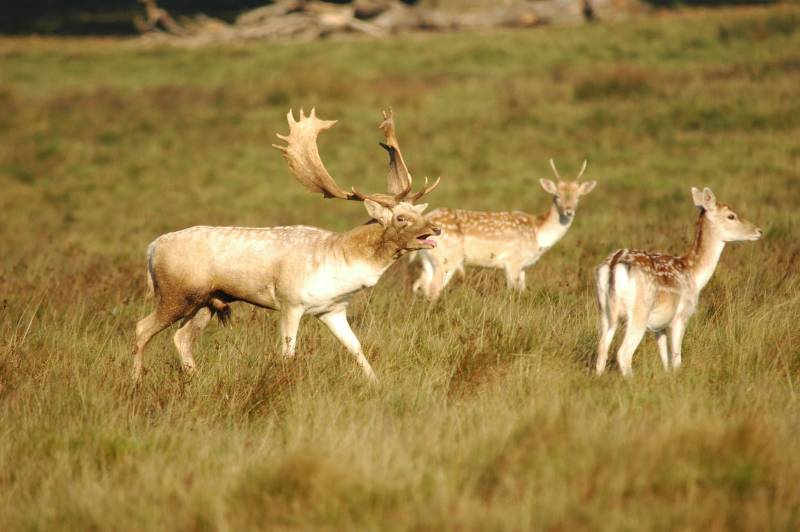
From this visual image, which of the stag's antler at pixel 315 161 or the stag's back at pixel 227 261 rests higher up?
the stag's antler at pixel 315 161

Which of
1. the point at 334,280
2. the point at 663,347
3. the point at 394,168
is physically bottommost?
the point at 663,347

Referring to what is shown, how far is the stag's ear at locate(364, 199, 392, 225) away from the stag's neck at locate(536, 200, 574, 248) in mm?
4270

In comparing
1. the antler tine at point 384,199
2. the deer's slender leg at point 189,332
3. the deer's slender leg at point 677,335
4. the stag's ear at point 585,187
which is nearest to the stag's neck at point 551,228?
the stag's ear at point 585,187

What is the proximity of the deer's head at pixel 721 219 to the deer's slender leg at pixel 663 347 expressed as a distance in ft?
3.53

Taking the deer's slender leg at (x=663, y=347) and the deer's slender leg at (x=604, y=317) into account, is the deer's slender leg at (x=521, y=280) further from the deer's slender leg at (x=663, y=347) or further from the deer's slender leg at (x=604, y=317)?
the deer's slender leg at (x=604, y=317)

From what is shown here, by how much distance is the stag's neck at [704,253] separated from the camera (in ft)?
21.7

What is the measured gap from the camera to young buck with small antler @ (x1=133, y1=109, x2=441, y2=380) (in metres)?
6.09

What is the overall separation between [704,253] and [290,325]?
2832 millimetres

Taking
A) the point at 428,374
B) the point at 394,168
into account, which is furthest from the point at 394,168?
the point at 428,374

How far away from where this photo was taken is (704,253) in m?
6.74

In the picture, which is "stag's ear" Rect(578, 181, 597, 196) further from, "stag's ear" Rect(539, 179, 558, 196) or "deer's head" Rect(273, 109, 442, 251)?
"deer's head" Rect(273, 109, 442, 251)

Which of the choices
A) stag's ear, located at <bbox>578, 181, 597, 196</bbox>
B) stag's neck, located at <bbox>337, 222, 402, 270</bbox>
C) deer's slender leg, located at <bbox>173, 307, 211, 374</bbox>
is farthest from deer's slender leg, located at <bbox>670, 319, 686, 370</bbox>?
stag's ear, located at <bbox>578, 181, 597, 196</bbox>

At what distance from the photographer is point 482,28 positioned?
99.5 feet

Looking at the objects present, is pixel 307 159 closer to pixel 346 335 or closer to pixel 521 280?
pixel 346 335
